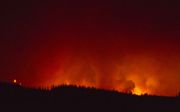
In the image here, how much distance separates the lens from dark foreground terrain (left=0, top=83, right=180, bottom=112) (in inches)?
1141

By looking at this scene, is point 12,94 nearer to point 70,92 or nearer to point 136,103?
point 70,92

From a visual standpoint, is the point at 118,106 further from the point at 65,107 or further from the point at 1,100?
the point at 1,100

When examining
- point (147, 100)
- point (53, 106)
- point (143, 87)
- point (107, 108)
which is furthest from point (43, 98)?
point (143, 87)

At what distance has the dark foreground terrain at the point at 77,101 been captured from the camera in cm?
2898

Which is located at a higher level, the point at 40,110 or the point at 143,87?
the point at 143,87

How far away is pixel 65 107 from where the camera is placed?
95.3 feet

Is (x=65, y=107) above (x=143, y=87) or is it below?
below

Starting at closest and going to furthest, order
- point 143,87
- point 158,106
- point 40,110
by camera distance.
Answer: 1. point 40,110
2. point 158,106
3. point 143,87

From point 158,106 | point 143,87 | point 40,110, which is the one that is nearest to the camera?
point 40,110

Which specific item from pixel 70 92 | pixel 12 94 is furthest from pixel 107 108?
pixel 12 94

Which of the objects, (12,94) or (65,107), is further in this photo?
(12,94)

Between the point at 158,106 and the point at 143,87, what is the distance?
156 ft

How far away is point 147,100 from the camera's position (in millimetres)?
31312

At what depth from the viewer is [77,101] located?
2964 cm
